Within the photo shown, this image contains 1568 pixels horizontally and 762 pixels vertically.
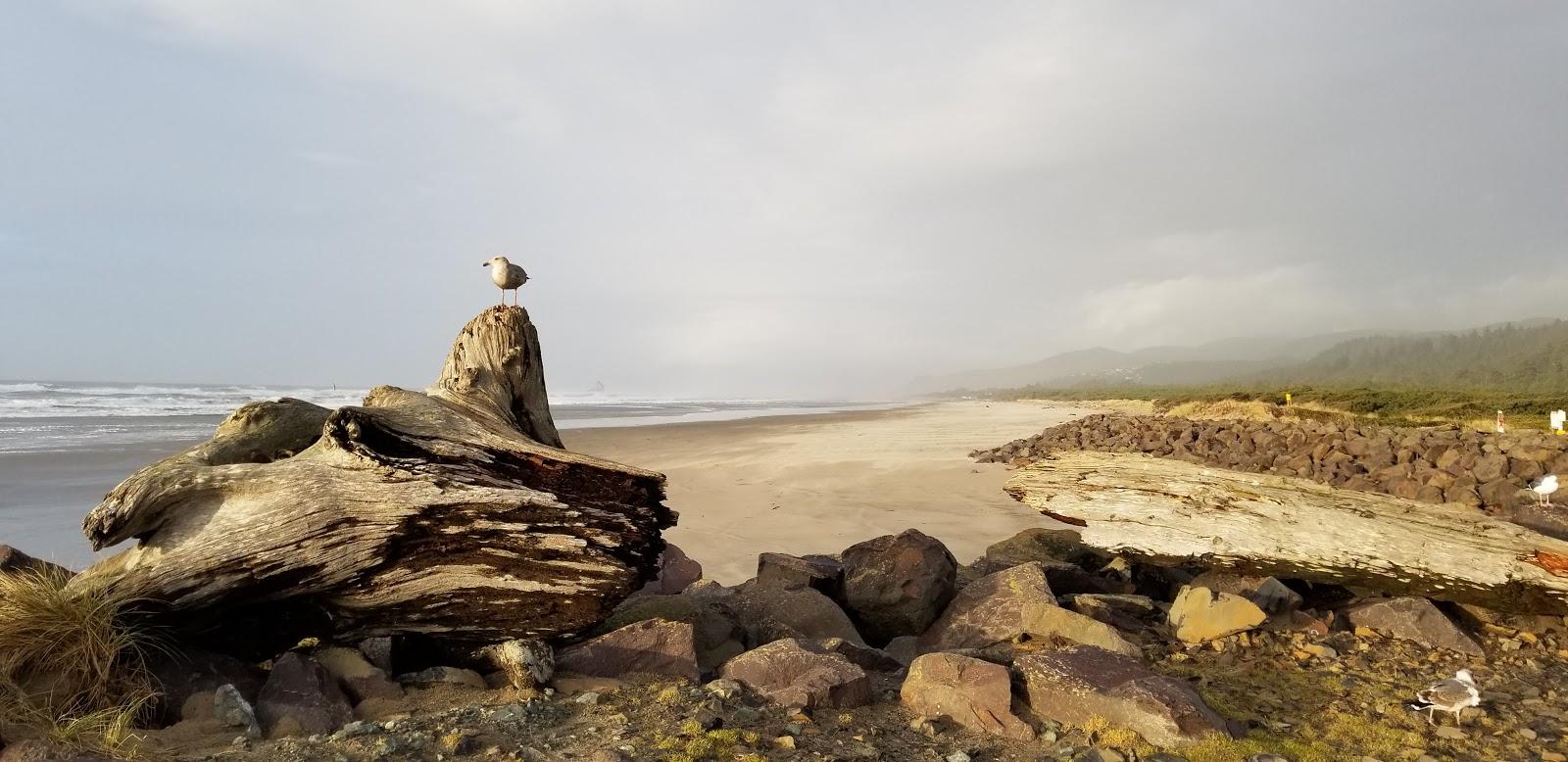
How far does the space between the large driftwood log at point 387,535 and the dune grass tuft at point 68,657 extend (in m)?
0.22

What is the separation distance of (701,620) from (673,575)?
1.99 m

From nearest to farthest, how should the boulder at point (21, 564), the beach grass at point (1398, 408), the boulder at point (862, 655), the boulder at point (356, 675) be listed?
the boulder at point (356, 675), the boulder at point (21, 564), the boulder at point (862, 655), the beach grass at point (1398, 408)

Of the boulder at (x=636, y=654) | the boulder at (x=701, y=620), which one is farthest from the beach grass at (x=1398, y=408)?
the boulder at (x=636, y=654)

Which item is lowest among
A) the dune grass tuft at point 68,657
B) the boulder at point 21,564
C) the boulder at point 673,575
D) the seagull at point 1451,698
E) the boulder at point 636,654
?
the seagull at point 1451,698

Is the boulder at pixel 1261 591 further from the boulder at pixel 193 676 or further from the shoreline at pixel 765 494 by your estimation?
the boulder at pixel 193 676

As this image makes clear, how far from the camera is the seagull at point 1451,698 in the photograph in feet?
14.7

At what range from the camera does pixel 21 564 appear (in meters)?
4.98

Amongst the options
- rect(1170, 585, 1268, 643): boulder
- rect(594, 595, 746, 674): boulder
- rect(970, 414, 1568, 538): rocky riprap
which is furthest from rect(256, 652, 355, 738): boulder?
rect(970, 414, 1568, 538): rocky riprap

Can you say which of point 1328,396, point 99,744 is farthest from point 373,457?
point 1328,396

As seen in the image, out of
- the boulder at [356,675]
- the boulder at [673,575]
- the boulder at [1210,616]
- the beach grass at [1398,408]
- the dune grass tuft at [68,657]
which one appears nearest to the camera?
the dune grass tuft at [68,657]

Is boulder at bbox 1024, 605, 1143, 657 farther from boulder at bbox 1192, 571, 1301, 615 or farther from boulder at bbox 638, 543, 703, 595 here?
boulder at bbox 638, 543, 703, 595

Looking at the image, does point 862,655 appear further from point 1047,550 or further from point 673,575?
point 1047,550

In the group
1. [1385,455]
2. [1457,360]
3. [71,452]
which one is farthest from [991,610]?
[1457,360]

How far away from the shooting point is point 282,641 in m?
4.79
